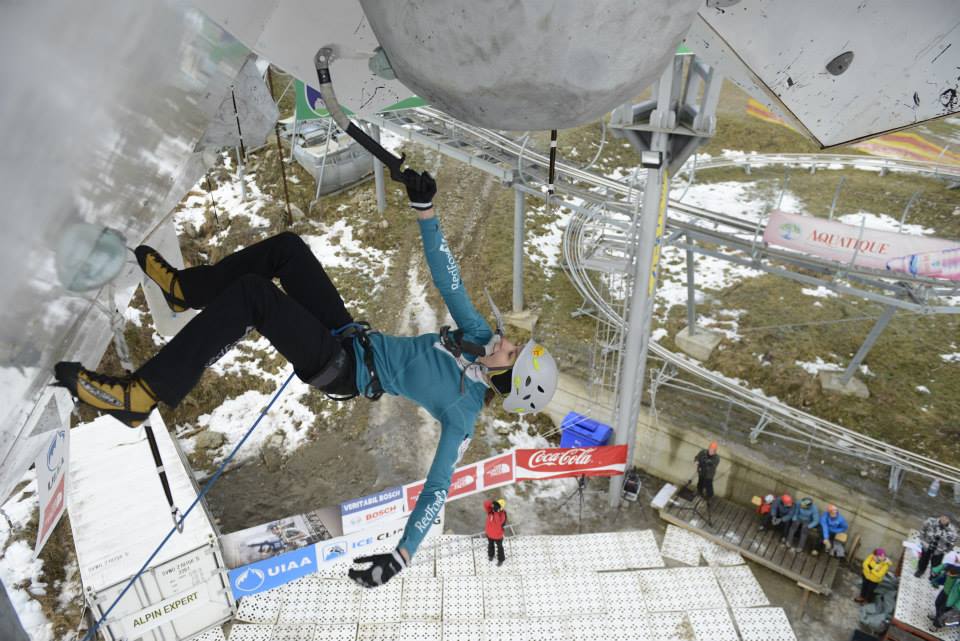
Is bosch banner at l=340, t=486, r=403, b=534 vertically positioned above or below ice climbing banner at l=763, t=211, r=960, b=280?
below

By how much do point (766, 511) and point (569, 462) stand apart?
358 centimetres

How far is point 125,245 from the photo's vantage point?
261cm

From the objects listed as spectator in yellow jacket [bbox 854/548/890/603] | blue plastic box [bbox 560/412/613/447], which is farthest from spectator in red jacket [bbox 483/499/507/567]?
spectator in yellow jacket [bbox 854/548/890/603]

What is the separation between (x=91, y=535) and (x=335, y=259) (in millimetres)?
10335

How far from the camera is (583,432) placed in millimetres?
12695

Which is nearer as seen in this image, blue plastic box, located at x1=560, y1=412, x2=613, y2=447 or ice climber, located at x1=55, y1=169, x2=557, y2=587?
ice climber, located at x1=55, y1=169, x2=557, y2=587

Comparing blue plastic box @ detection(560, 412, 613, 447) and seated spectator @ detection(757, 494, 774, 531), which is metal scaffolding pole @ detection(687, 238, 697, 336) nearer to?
blue plastic box @ detection(560, 412, 613, 447)

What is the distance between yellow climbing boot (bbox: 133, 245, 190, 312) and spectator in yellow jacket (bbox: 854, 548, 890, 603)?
35.7 feet

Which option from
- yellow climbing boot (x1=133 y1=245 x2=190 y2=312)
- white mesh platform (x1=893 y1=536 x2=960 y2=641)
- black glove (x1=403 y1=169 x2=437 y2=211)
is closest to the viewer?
yellow climbing boot (x1=133 y1=245 x2=190 y2=312)

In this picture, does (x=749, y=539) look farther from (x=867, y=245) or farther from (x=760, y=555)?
(x=867, y=245)

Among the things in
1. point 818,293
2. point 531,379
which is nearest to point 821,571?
point 818,293

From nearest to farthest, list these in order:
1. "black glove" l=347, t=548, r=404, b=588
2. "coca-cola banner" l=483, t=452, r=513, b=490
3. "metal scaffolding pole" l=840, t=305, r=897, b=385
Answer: "black glove" l=347, t=548, r=404, b=588
"coca-cola banner" l=483, t=452, r=513, b=490
"metal scaffolding pole" l=840, t=305, r=897, b=385

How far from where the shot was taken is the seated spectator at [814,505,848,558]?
1113cm

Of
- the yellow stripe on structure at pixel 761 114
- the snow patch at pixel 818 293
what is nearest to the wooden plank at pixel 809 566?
the snow patch at pixel 818 293
